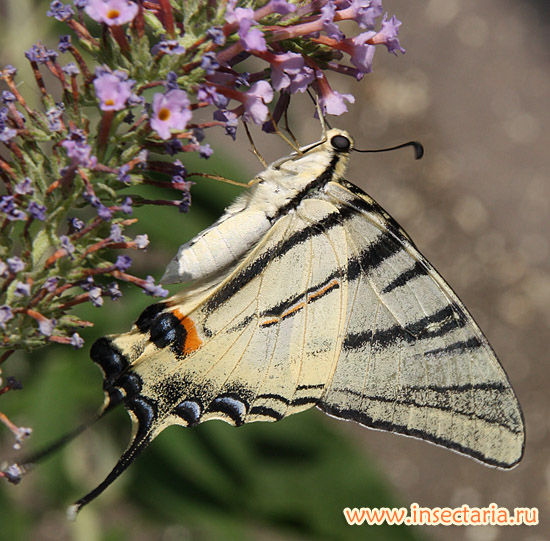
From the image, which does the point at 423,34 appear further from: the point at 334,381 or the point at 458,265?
the point at 334,381

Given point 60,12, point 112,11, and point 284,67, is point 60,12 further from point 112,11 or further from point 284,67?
point 284,67

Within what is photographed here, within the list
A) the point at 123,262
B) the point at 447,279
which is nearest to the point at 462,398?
the point at 123,262

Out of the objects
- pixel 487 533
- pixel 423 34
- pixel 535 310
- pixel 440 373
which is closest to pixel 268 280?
pixel 440 373

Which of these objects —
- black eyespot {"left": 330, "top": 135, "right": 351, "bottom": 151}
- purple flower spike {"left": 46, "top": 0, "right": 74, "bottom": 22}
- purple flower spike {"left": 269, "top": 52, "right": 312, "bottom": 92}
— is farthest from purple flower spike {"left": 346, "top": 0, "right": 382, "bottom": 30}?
purple flower spike {"left": 46, "top": 0, "right": 74, "bottom": 22}

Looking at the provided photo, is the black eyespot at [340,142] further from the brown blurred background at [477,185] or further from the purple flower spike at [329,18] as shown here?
the brown blurred background at [477,185]

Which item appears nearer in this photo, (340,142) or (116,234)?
(116,234)

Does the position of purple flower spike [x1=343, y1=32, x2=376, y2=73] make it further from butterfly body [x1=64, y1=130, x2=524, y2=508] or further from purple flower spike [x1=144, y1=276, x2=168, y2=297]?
purple flower spike [x1=144, y1=276, x2=168, y2=297]
